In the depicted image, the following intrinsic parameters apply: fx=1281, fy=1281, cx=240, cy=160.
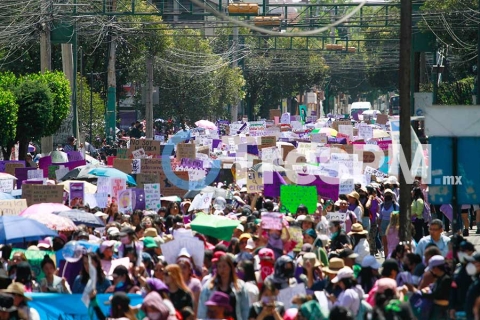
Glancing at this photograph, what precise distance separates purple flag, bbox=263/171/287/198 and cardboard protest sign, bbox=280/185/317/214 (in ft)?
10.1

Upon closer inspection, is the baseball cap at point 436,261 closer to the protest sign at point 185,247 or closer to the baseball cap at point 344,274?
the baseball cap at point 344,274

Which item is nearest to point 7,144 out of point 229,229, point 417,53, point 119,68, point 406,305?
point 417,53

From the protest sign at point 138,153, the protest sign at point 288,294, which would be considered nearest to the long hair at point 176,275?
the protest sign at point 288,294

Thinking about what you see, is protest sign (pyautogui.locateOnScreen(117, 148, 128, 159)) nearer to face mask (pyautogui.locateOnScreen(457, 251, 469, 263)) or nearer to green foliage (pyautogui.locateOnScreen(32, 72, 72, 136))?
green foliage (pyautogui.locateOnScreen(32, 72, 72, 136))

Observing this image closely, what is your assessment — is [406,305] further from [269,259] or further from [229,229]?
[229,229]

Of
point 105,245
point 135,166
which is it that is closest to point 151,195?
point 135,166

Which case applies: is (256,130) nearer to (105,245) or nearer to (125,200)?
(125,200)

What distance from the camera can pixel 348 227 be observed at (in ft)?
62.3

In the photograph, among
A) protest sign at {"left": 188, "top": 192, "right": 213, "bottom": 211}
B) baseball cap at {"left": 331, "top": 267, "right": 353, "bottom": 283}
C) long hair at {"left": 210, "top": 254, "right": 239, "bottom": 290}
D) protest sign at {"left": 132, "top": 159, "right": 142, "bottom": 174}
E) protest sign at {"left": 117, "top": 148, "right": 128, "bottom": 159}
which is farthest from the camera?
protest sign at {"left": 117, "top": 148, "right": 128, "bottom": 159}

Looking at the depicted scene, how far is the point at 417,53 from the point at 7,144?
1576 centimetres

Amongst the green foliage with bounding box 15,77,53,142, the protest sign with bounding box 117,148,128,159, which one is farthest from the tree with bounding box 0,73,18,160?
the protest sign with bounding box 117,148,128,159

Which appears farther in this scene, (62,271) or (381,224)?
(381,224)

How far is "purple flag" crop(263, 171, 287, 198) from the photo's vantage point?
23206mm

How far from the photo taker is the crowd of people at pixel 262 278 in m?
9.94
